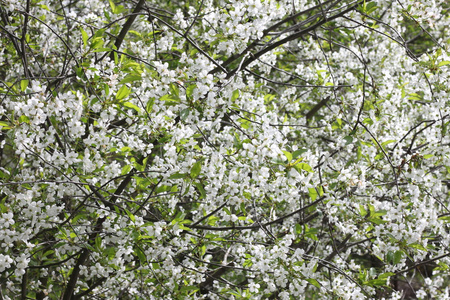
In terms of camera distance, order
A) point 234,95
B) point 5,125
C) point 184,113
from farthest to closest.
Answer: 1. point 234,95
2. point 5,125
3. point 184,113

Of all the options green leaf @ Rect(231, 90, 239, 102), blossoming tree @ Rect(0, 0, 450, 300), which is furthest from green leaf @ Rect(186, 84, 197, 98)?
green leaf @ Rect(231, 90, 239, 102)

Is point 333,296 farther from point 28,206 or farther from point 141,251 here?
point 28,206

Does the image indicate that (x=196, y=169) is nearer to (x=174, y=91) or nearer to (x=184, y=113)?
(x=184, y=113)

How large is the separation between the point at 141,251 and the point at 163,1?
5.32 m

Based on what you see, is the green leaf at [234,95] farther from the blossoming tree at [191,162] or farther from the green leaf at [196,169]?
the green leaf at [196,169]

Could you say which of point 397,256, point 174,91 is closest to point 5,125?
point 174,91

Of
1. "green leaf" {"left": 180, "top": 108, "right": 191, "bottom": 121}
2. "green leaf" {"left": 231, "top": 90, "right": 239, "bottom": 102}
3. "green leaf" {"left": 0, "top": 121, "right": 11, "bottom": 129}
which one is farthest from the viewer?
"green leaf" {"left": 231, "top": 90, "right": 239, "bottom": 102}

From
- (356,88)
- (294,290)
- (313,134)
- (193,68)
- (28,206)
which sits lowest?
(294,290)

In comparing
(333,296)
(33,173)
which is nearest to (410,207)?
(333,296)

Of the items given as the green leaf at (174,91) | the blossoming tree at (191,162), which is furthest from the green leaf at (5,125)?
the green leaf at (174,91)

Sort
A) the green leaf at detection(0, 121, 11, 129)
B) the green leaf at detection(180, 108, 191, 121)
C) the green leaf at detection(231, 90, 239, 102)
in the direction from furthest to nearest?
the green leaf at detection(231, 90, 239, 102) → the green leaf at detection(0, 121, 11, 129) → the green leaf at detection(180, 108, 191, 121)

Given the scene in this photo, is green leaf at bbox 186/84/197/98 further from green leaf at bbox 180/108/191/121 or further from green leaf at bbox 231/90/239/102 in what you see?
green leaf at bbox 231/90/239/102

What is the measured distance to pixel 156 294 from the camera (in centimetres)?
391

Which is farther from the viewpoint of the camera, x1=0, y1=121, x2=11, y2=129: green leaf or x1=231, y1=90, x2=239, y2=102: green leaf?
x1=231, y1=90, x2=239, y2=102: green leaf
